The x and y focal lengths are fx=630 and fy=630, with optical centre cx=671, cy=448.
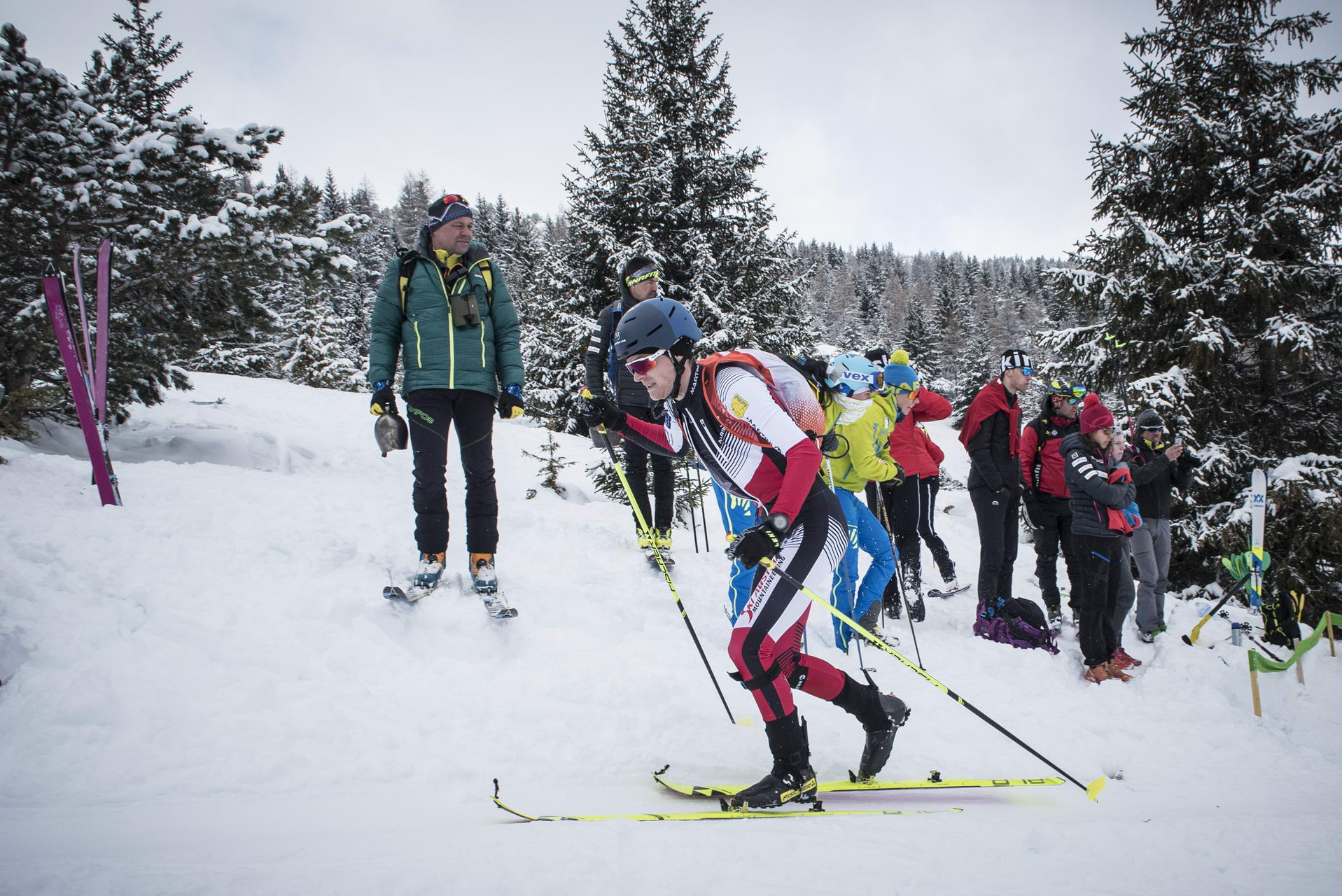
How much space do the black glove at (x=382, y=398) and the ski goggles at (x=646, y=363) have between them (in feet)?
6.24

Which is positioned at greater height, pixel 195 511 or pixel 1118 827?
pixel 195 511

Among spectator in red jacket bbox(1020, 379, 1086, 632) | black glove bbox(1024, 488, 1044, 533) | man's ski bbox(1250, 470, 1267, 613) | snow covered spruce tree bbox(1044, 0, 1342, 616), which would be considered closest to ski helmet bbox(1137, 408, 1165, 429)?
spectator in red jacket bbox(1020, 379, 1086, 632)

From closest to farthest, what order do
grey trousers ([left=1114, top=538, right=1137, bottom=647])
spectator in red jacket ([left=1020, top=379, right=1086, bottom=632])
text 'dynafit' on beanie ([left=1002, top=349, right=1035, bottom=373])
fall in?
1. grey trousers ([left=1114, top=538, right=1137, bottom=647])
2. text 'dynafit' on beanie ([left=1002, top=349, right=1035, bottom=373])
3. spectator in red jacket ([left=1020, top=379, right=1086, bottom=632])

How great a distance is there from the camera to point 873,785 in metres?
3.40

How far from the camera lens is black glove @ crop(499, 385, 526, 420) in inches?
180

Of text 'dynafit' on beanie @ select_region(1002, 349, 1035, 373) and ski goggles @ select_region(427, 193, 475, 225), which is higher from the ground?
ski goggles @ select_region(427, 193, 475, 225)

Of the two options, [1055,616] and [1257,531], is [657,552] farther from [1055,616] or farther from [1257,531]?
[1257,531]

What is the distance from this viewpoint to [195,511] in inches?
201

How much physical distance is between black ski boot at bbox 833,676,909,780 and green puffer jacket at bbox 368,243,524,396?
9.82 feet

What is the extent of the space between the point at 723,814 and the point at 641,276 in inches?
163

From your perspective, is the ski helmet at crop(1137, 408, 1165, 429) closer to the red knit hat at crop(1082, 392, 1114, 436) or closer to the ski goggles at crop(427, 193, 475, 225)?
the red knit hat at crop(1082, 392, 1114, 436)

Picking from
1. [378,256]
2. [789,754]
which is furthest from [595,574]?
[378,256]

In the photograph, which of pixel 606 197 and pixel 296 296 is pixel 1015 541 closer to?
pixel 606 197

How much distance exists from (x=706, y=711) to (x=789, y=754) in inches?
44.9
